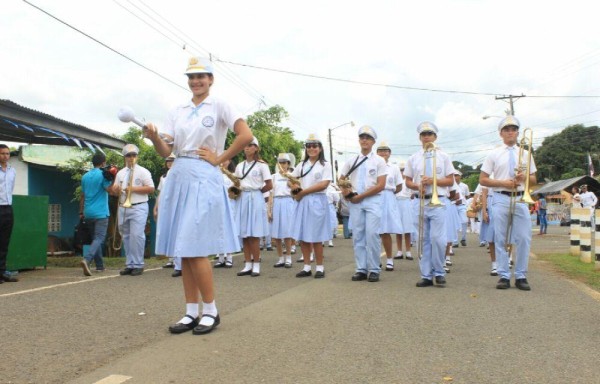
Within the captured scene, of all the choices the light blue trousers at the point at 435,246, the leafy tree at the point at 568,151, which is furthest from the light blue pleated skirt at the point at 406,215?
the leafy tree at the point at 568,151

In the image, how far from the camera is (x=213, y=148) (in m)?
4.79

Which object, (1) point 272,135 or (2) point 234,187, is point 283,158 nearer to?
(2) point 234,187

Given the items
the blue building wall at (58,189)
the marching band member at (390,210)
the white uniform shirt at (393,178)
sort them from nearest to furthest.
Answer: the marching band member at (390,210)
the white uniform shirt at (393,178)
the blue building wall at (58,189)

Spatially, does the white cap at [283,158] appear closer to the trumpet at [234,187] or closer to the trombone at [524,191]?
the trumpet at [234,187]

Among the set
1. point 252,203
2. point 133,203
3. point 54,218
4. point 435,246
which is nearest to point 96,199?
point 133,203

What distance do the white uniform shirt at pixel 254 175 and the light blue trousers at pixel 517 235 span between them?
3809 millimetres

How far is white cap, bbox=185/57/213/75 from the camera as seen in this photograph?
476cm

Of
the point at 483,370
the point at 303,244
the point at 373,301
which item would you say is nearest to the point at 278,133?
the point at 303,244

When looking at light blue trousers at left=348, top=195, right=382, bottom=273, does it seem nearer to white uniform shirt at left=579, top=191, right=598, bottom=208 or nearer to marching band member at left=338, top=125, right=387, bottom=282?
marching band member at left=338, top=125, right=387, bottom=282

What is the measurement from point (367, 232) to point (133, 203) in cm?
405

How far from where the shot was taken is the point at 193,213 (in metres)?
4.60

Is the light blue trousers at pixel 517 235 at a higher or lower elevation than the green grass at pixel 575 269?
higher

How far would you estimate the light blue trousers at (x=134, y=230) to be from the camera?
916 centimetres

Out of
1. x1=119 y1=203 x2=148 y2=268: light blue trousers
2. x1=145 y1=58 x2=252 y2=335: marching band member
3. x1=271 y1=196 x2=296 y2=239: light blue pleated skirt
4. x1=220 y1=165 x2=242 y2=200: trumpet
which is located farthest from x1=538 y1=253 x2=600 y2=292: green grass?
x1=119 y1=203 x2=148 y2=268: light blue trousers
